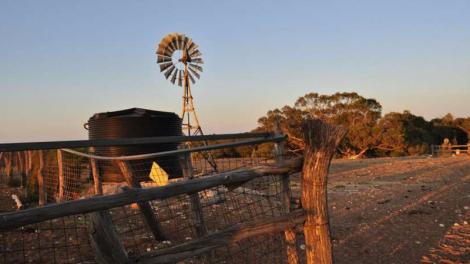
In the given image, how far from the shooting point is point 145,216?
668cm

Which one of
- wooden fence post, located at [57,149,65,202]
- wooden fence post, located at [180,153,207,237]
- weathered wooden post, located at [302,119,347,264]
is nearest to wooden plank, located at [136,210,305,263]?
weathered wooden post, located at [302,119,347,264]

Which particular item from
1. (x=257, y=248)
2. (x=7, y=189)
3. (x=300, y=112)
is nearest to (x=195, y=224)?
(x=257, y=248)

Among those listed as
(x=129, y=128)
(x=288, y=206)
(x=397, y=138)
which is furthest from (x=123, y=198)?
(x=397, y=138)

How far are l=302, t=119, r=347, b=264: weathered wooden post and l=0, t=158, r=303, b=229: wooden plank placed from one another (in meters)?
0.23

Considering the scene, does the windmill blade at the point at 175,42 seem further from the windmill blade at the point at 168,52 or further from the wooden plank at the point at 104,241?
the wooden plank at the point at 104,241

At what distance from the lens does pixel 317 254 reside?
12.1 ft

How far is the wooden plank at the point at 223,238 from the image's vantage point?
3.01 metres

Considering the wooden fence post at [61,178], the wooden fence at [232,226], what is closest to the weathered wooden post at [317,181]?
the wooden fence at [232,226]

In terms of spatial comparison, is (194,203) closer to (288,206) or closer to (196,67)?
(288,206)

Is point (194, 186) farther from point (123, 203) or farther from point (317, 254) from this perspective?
Result: point (317, 254)

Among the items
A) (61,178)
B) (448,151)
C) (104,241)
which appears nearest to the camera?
(104,241)

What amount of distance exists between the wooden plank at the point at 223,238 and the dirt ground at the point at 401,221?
255 cm

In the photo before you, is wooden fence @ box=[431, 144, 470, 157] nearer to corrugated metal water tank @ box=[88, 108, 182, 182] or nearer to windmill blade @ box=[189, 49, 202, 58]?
windmill blade @ box=[189, 49, 202, 58]

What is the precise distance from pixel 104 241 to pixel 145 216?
4.13 meters
